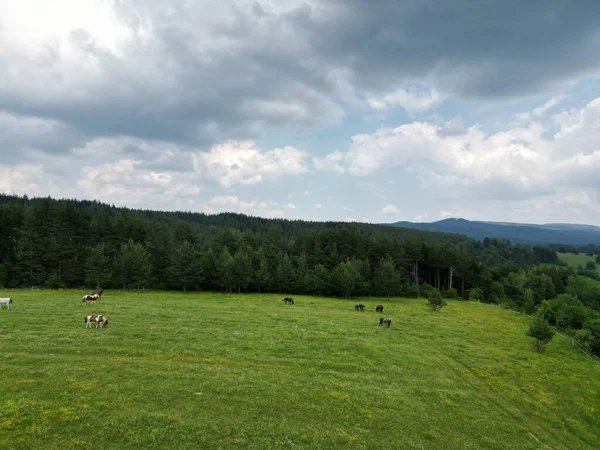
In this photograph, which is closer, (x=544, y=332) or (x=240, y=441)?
(x=240, y=441)

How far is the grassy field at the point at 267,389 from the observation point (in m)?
15.4

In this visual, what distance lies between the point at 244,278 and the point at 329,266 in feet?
93.0

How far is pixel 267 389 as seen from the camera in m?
20.1

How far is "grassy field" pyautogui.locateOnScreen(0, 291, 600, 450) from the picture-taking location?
50.6 ft

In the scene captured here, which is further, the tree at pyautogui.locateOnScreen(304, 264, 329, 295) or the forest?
the tree at pyautogui.locateOnScreen(304, 264, 329, 295)

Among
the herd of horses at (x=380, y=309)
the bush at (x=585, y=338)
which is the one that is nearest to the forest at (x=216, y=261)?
the bush at (x=585, y=338)

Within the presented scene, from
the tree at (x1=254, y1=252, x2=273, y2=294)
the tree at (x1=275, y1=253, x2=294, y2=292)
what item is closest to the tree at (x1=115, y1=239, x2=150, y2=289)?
the tree at (x1=254, y1=252, x2=273, y2=294)

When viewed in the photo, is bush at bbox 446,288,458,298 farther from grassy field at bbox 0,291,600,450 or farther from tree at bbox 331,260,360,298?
grassy field at bbox 0,291,600,450

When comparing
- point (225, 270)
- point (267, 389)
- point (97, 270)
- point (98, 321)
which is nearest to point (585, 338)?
point (267, 389)

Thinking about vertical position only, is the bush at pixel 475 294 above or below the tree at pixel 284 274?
below

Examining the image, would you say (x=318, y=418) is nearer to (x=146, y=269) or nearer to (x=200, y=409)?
(x=200, y=409)

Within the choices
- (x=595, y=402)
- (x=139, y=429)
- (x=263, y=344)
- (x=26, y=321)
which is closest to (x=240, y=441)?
(x=139, y=429)

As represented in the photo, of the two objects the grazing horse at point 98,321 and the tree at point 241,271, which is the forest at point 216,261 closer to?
the tree at point 241,271

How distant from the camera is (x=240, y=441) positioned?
48.8 ft
